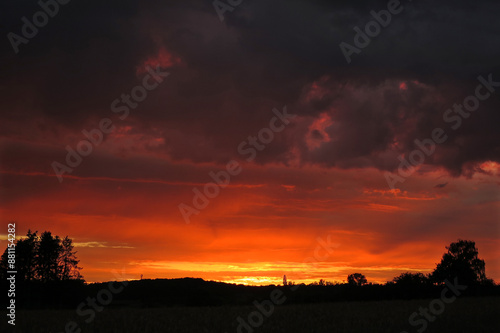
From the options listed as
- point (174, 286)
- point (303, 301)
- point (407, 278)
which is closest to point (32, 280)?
point (174, 286)

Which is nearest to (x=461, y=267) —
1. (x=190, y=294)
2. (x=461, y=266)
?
(x=461, y=266)

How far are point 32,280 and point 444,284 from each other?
2732 inches

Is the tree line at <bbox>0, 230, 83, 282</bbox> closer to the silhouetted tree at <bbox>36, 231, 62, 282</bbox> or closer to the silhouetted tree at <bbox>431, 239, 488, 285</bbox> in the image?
the silhouetted tree at <bbox>36, 231, 62, 282</bbox>

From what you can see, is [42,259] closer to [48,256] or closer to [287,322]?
→ [48,256]

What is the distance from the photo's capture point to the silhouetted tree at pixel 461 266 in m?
85.2

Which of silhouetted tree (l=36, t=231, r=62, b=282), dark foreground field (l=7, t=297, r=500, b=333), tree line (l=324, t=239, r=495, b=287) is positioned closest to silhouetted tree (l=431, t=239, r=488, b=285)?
tree line (l=324, t=239, r=495, b=287)

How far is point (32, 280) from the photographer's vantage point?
2977 inches

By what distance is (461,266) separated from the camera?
285 ft

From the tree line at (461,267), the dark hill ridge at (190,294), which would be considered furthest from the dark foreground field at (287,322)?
the tree line at (461,267)

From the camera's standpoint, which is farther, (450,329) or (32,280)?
(32,280)

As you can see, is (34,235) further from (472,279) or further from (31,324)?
(472,279)

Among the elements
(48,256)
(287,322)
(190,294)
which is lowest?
(287,322)

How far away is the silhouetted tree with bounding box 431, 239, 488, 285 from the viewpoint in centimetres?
8525

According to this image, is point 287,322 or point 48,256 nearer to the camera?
point 287,322
